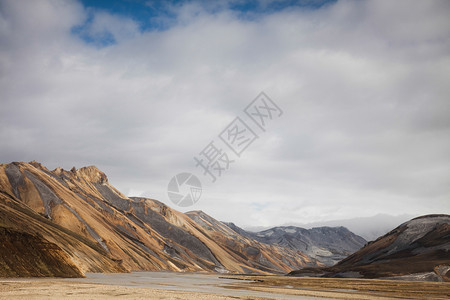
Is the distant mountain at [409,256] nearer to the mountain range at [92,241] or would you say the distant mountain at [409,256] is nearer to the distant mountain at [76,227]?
the mountain range at [92,241]

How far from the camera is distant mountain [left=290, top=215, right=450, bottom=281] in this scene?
107 meters

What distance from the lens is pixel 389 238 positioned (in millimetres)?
161500

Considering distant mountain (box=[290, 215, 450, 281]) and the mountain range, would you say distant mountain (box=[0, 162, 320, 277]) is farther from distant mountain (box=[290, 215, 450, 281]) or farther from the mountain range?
distant mountain (box=[290, 215, 450, 281])

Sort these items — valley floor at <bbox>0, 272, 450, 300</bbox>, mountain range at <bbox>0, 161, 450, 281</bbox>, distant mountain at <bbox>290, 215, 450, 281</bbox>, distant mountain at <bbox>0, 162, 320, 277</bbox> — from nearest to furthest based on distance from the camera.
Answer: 1. valley floor at <bbox>0, 272, 450, 300</bbox>
2. mountain range at <bbox>0, 161, 450, 281</bbox>
3. distant mountain at <bbox>0, 162, 320, 277</bbox>
4. distant mountain at <bbox>290, 215, 450, 281</bbox>

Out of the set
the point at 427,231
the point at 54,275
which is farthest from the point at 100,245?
the point at 427,231

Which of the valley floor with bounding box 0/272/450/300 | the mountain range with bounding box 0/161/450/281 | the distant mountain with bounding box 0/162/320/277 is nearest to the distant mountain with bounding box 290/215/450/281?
→ the mountain range with bounding box 0/161/450/281

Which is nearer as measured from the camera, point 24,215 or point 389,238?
point 24,215

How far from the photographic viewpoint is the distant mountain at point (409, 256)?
107250mm

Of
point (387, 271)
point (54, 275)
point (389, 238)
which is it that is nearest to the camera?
point (54, 275)

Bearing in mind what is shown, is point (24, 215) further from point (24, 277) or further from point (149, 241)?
point (149, 241)

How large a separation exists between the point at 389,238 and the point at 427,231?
52.1 feet

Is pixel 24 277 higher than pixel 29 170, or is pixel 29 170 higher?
pixel 29 170

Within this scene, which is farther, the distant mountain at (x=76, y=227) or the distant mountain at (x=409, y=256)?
the distant mountain at (x=409, y=256)

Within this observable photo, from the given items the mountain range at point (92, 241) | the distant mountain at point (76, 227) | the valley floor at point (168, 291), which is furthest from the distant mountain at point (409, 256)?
the distant mountain at point (76, 227)
